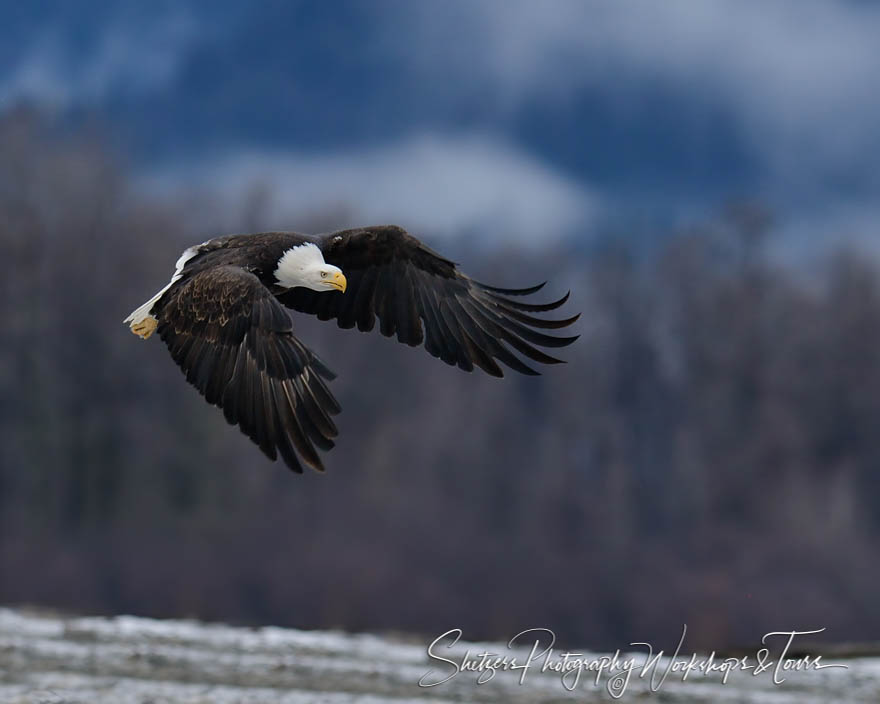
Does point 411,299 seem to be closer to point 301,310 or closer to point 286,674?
point 301,310

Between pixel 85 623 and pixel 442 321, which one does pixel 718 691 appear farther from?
pixel 85 623

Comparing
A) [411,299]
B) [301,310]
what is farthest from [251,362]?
[411,299]

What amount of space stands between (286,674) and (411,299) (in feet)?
10.8

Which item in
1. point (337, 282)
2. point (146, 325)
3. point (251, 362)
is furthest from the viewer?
point (337, 282)

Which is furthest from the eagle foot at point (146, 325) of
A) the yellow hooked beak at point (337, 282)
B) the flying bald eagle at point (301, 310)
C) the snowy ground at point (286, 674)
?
the snowy ground at point (286, 674)

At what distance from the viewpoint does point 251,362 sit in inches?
260

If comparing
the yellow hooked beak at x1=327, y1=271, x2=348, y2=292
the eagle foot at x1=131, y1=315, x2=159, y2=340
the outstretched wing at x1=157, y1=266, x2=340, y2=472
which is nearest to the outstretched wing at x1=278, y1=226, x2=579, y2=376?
the yellow hooked beak at x1=327, y1=271, x2=348, y2=292

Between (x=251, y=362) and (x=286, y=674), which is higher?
(x=251, y=362)

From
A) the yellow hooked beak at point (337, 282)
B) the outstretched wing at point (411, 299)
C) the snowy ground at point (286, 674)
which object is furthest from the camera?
the snowy ground at point (286, 674)

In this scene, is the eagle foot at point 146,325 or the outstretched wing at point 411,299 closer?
the eagle foot at point 146,325

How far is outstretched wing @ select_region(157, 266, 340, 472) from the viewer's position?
6332 mm

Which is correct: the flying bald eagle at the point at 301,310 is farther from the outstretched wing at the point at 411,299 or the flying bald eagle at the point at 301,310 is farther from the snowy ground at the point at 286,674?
the snowy ground at the point at 286,674

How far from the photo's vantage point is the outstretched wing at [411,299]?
768 cm

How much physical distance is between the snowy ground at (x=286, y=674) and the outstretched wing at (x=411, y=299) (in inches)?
101
